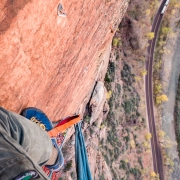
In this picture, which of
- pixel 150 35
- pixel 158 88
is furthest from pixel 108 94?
pixel 150 35

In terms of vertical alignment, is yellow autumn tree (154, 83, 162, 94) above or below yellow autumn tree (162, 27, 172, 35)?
below

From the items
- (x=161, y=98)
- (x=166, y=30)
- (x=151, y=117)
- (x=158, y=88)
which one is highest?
(x=166, y=30)

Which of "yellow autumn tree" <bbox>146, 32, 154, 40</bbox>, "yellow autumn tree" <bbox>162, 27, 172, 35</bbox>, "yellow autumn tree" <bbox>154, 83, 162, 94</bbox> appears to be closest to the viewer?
"yellow autumn tree" <bbox>146, 32, 154, 40</bbox>

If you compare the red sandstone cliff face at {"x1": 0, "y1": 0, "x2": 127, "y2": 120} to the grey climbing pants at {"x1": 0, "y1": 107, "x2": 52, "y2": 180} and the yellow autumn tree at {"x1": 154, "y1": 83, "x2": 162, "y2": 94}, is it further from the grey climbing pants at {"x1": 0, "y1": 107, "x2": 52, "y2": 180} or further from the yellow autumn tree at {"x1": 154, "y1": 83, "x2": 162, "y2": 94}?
the yellow autumn tree at {"x1": 154, "y1": 83, "x2": 162, "y2": 94}

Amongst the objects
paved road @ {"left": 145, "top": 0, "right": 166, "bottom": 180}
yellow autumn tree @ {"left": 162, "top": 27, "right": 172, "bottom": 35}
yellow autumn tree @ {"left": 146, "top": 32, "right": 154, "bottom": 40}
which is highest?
yellow autumn tree @ {"left": 162, "top": 27, "right": 172, "bottom": 35}

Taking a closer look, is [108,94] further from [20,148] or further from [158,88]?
[20,148]

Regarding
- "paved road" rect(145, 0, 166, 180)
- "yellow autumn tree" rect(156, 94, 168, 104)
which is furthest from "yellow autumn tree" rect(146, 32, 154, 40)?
"yellow autumn tree" rect(156, 94, 168, 104)
